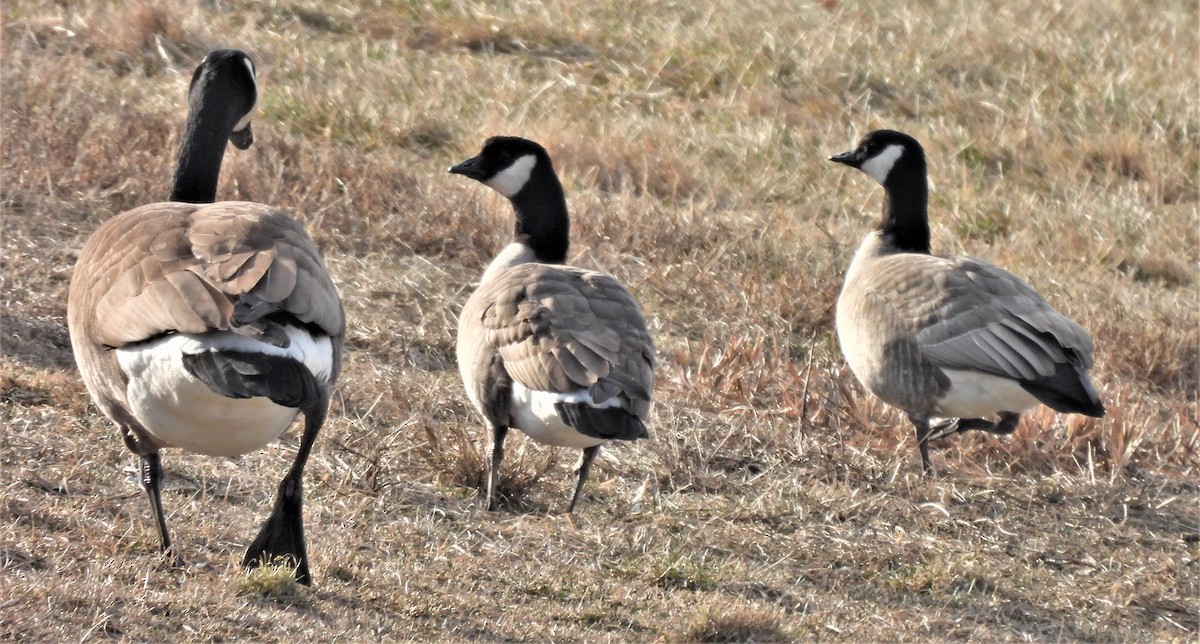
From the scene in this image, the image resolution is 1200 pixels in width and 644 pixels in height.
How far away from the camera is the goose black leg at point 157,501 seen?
171 inches

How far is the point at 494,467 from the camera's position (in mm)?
5320

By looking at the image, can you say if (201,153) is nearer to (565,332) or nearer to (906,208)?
(565,332)

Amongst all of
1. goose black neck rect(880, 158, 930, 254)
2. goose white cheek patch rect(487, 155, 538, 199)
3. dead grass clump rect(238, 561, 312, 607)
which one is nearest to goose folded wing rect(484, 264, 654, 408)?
goose white cheek patch rect(487, 155, 538, 199)

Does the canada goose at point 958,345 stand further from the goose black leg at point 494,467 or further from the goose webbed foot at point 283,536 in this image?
the goose webbed foot at point 283,536

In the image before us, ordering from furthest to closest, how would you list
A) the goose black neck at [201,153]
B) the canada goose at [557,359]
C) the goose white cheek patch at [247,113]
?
1. the goose white cheek patch at [247,113]
2. the goose black neck at [201,153]
3. the canada goose at [557,359]

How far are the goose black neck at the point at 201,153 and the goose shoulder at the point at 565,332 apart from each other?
3.55 feet

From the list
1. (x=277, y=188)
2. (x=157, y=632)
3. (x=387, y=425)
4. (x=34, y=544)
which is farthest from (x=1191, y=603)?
(x=277, y=188)

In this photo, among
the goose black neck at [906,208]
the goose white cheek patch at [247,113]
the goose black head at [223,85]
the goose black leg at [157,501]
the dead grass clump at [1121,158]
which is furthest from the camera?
the dead grass clump at [1121,158]

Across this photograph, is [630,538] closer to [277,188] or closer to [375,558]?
[375,558]

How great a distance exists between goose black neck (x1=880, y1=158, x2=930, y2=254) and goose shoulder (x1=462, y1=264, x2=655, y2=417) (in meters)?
1.79

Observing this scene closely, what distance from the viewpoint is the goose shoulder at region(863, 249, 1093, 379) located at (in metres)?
5.72

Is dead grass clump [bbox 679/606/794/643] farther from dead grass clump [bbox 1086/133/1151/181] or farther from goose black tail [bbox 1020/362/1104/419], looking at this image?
dead grass clump [bbox 1086/133/1151/181]

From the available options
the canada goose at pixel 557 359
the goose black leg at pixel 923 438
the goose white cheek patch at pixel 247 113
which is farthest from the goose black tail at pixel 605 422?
the goose white cheek patch at pixel 247 113

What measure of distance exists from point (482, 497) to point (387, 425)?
0.61 m
